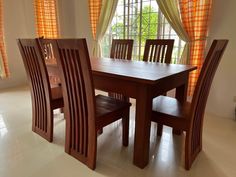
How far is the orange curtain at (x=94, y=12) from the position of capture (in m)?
3.53

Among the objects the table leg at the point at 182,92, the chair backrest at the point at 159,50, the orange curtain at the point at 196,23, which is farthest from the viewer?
the orange curtain at the point at 196,23

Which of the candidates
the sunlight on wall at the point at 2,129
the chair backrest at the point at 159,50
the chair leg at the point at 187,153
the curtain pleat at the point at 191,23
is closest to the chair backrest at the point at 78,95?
the chair leg at the point at 187,153

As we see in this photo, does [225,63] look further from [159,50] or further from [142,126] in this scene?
[142,126]

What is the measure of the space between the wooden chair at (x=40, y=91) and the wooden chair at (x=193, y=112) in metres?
1.00

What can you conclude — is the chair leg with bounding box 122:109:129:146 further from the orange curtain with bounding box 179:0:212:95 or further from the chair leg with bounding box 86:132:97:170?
the orange curtain with bounding box 179:0:212:95

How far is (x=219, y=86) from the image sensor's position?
2.49m

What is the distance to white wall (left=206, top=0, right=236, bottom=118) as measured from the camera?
88.7 inches

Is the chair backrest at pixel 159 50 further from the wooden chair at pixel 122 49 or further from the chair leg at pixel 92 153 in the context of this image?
the chair leg at pixel 92 153

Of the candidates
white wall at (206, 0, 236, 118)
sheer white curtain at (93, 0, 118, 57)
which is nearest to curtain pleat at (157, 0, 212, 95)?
white wall at (206, 0, 236, 118)

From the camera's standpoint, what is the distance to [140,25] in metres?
3.22

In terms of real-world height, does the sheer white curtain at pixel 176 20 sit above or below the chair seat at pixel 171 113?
above

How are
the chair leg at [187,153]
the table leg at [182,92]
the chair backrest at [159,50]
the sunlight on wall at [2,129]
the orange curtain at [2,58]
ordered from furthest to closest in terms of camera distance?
the orange curtain at [2,58] → the chair backrest at [159,50] → the sunlight on wall at [2,129] → the table leg at [182,92] → the chair leg at [187,153]

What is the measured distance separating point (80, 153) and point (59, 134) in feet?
1.85

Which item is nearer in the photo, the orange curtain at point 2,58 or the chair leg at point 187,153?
the chair leg at point 187,153
